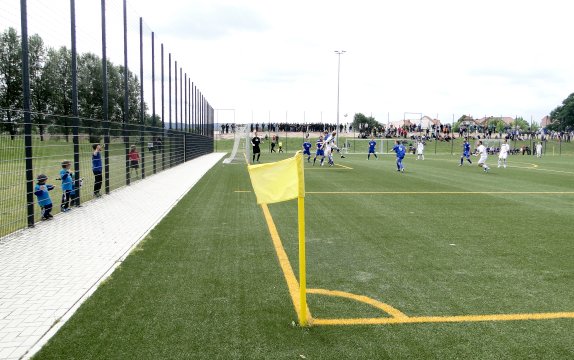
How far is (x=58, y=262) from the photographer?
6.09m

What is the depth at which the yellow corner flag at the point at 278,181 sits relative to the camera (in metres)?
4.04

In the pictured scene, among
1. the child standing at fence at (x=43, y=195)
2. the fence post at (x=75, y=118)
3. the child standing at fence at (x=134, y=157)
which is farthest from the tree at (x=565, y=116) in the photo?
the child standing at fence at (x=43, y=195)

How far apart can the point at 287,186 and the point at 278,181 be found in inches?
3.9

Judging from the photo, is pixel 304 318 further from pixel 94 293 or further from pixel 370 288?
pixel 94 293

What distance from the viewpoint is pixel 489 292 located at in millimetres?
4961

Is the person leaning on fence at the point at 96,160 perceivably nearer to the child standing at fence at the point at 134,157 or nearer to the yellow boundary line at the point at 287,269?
the child standing at fence at the point at 134,157

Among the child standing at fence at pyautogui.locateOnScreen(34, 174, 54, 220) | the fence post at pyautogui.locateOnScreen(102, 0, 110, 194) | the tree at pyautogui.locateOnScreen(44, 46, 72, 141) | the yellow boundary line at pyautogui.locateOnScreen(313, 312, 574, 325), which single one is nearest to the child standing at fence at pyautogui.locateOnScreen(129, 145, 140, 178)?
the tree at pyautogui.locateOnScreen(44, 46, 72, 141)

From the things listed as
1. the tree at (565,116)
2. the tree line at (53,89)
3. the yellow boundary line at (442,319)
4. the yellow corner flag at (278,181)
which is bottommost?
the yellow boundary line at (442,319)

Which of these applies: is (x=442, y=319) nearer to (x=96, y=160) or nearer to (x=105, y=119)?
(x=96, y=160)

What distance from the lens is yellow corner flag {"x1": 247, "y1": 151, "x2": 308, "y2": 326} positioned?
4016mm

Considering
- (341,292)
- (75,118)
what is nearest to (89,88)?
(75,118)

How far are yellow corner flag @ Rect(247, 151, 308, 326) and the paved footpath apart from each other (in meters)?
2.11

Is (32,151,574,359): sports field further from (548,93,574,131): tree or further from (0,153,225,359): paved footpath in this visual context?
(548,93,574,131): tree

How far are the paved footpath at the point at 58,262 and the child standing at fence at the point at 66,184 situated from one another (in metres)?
0.26
